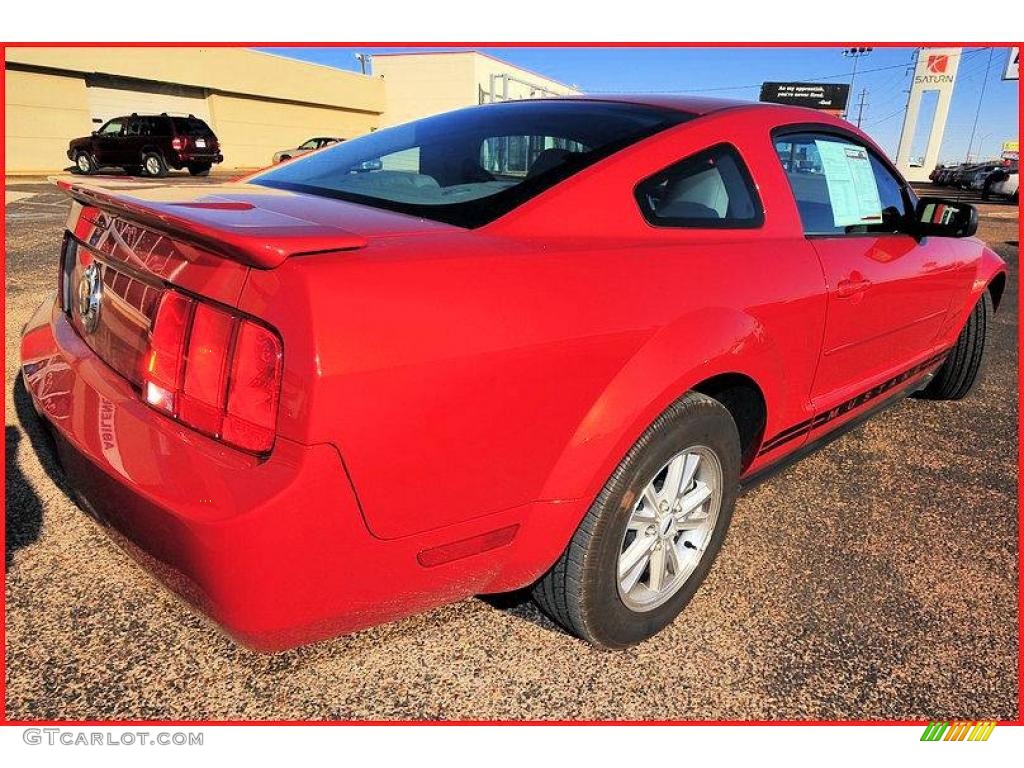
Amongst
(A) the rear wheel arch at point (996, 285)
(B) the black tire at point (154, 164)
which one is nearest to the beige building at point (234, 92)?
(B) the black tire at point (154, 164)

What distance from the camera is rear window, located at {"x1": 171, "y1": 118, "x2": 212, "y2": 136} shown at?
19.6 metres

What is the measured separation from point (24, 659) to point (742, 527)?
2325 millimetres

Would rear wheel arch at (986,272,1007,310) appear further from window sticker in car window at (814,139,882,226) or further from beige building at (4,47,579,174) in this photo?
beige building at (4,47,579,174)

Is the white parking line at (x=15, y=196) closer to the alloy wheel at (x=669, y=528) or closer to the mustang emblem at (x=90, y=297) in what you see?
the mustang emblem at (x=90, y=297)

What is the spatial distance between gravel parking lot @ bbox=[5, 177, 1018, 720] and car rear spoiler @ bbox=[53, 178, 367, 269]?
0.77 meters

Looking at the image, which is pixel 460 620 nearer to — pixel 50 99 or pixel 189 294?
pixel 189 294

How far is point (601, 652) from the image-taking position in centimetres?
191

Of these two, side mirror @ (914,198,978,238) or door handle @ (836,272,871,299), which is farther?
side mirror @ (914,198,978,238)

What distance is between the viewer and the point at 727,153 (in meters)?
2.10

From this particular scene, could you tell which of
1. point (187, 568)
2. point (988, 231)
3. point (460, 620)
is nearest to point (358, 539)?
point (187, 568)

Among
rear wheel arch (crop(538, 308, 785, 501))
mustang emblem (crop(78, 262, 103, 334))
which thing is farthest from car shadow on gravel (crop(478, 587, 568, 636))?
mustang emblem (crop(78, 262, 103, 334))

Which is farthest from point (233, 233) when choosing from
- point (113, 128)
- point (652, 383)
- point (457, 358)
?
point (113, 128)

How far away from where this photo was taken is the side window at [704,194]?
1862mm

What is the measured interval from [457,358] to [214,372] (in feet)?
1.52
